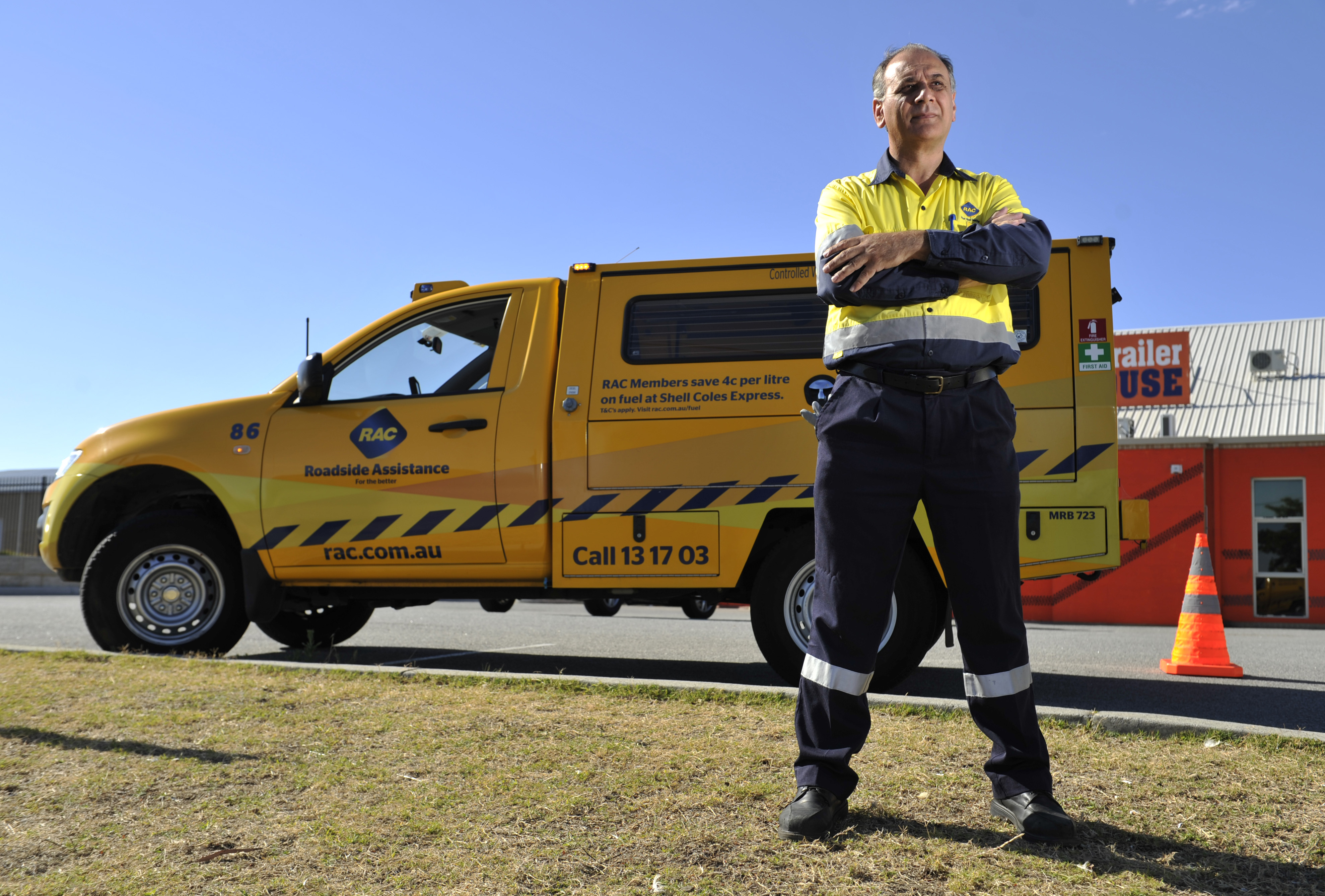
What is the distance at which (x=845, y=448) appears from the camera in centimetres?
259

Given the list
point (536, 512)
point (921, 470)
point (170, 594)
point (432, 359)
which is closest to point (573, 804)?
point (921, 470)

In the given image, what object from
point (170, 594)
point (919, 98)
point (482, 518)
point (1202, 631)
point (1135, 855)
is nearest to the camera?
point (1135, 855)

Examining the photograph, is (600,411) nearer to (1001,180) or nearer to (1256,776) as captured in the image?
(1001,180)

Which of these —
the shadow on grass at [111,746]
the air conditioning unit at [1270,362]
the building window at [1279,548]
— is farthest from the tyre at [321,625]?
the air conditioning unit at [1270,362]

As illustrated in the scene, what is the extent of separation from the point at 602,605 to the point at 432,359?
170 centimetres

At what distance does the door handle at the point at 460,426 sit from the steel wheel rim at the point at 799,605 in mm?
1814

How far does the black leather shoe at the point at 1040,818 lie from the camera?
2.38 metres

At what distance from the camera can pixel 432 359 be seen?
19.1 feet

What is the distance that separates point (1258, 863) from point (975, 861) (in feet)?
2.00

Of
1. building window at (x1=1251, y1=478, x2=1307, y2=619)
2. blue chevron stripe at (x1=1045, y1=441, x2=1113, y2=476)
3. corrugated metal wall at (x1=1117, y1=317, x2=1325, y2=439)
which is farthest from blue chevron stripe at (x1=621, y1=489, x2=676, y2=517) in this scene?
corrugated metal wall at (x1=1117, y1=317, x2=1325, y2=439)

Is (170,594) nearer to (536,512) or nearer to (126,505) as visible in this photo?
(126,505)

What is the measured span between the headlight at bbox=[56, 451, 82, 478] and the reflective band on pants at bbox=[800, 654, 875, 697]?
5.21 metres

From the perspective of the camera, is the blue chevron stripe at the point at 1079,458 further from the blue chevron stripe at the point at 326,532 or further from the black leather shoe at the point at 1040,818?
the blue chevron stripe at the point at 326,532

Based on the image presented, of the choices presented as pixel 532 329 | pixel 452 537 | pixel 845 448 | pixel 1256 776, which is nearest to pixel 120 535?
pixel 452 537
